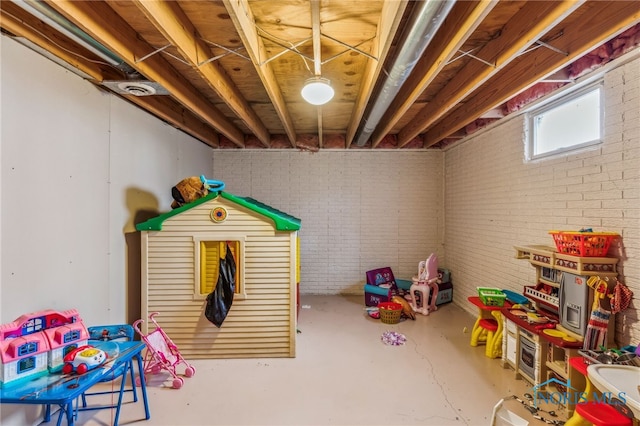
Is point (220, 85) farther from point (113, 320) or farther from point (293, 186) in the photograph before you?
point (293, 186)

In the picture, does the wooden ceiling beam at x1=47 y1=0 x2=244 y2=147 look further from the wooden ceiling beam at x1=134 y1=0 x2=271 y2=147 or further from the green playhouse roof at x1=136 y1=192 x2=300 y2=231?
Answer: the green playhouse roof at x1=136 y1=192 x2=300 y2=231

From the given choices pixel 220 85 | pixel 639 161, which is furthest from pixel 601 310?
pixel 220 85

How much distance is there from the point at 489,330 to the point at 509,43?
2724 mm

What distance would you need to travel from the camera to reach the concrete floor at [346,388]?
85.7 inches

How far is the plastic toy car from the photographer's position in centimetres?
181

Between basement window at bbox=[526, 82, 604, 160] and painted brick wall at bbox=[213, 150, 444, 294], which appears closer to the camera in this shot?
basement window at bbox=[526, 82, 604, 160]

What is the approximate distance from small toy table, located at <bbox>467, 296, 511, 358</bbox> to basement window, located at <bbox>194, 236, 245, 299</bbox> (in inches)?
102

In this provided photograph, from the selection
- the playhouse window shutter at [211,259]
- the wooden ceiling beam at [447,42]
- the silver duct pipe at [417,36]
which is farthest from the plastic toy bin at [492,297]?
the playhouse window shutter at [211,259]

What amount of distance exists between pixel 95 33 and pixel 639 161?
3.65 metres

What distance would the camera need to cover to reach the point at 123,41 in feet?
6.45

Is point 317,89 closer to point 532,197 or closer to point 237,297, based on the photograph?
point 237,297

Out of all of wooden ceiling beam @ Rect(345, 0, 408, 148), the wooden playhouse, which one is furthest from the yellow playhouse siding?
wooden ceiling beam @ Rect(345, 0, 408, 148)

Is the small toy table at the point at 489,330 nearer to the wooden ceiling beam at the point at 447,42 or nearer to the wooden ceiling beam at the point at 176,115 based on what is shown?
the wooden ceiling beam at the point at 447,42

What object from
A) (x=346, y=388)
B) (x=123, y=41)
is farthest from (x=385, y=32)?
(x=346, y=388)
